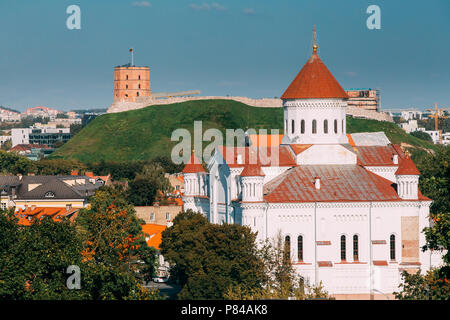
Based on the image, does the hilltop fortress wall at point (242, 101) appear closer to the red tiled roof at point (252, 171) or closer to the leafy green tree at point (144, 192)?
the leafy green tree at point (144, 192)

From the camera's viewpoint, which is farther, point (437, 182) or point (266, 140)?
point (266, 140)

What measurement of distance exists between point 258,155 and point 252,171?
6.14 m

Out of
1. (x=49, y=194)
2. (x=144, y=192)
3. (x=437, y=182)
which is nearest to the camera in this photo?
(x=437, y=182)

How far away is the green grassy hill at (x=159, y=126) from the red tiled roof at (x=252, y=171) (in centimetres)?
10872

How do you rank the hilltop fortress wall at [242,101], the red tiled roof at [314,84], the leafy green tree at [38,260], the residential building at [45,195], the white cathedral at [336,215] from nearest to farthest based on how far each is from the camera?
the leafy green tree at [38,260] → the white cathedral at [336,215] → the red tiled roof at [314,84] → the residential building at [45,195] → the hilltop fortress wall at [242,101]

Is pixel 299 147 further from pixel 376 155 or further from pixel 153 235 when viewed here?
pixel 153 235

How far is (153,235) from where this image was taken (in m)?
79.2

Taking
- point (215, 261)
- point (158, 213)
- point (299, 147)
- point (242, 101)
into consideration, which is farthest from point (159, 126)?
point (215, 261)

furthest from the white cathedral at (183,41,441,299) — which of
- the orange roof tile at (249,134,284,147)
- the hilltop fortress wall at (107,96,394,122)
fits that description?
the hilltop fortress wall at (107,96,394,122)

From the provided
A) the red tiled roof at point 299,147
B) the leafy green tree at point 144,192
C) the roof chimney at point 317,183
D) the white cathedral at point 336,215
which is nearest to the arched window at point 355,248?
the white cathedral at point 336,215

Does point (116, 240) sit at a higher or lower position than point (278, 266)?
higher

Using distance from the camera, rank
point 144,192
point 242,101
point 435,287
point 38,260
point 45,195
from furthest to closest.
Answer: point 242,101, point 144,192, point 45,195, point 38,260, point 435,287

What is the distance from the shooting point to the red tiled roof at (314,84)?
66.7 m

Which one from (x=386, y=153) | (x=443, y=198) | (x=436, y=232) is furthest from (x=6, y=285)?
(x=443, y=198)
